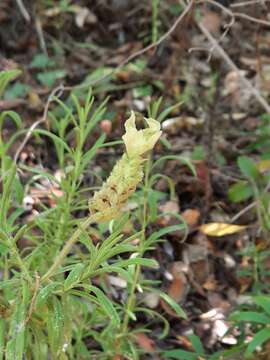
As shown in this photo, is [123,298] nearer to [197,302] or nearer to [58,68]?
[197,302]

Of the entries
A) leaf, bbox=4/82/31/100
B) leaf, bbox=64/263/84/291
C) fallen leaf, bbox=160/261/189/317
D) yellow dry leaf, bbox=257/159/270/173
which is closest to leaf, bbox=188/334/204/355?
fallen leaf, bbox=160/261/189/317

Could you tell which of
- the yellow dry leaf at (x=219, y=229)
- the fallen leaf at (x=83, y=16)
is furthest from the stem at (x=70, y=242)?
the fallen leaf at (x=83, y=16)

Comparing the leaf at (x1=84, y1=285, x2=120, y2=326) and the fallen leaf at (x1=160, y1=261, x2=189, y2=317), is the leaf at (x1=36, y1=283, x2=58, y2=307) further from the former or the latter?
the fallen leaf at (x1=160, y1=261, x2=189, y2=317)

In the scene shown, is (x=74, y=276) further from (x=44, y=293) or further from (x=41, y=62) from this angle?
(x=41, y=62)

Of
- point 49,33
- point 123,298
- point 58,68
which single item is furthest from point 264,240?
point 49,33

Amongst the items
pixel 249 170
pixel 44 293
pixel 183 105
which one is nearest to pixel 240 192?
pixel 249 170

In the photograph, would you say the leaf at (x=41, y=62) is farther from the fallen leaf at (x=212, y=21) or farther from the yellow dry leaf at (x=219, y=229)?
the yellow dry leaf at (x=219, y=229)
